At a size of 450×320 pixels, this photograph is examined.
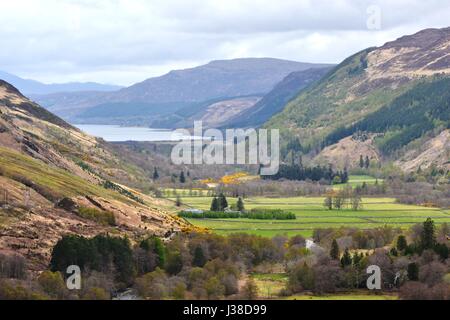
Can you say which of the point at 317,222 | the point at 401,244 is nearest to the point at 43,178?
the point at 317,222

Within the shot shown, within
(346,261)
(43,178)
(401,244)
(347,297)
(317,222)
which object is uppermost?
(43,178)

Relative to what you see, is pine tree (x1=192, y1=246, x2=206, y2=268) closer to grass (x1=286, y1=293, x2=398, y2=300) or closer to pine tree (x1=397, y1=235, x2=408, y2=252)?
grass (x1=286, y1=293, x2=398, y2=300)

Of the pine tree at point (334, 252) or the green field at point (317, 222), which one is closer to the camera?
the pine tree at point (334, 252)

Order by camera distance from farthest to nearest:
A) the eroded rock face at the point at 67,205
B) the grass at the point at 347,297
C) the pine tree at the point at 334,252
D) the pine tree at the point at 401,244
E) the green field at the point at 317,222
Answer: the green field at the point at 317,222, the eroded rock face at the point at 67,205, the pine tree at the point at 401,244, the pine tree at the point at 334,252, the grass at the point at 347,297

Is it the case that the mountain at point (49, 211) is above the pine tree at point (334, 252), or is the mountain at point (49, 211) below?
above

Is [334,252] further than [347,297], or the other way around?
[334,252]

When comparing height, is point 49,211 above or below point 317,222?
above

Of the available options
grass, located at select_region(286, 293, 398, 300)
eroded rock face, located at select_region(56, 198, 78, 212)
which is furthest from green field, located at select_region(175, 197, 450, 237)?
grass, located at select_region(286, 293, 398, 300)

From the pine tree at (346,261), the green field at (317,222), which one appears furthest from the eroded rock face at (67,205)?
the pine tree at (346,261)

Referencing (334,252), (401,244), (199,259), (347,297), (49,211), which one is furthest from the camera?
(49,211)

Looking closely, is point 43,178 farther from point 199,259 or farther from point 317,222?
point 317,222

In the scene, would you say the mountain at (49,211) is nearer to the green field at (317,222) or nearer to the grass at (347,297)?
the green field at (317,222)
